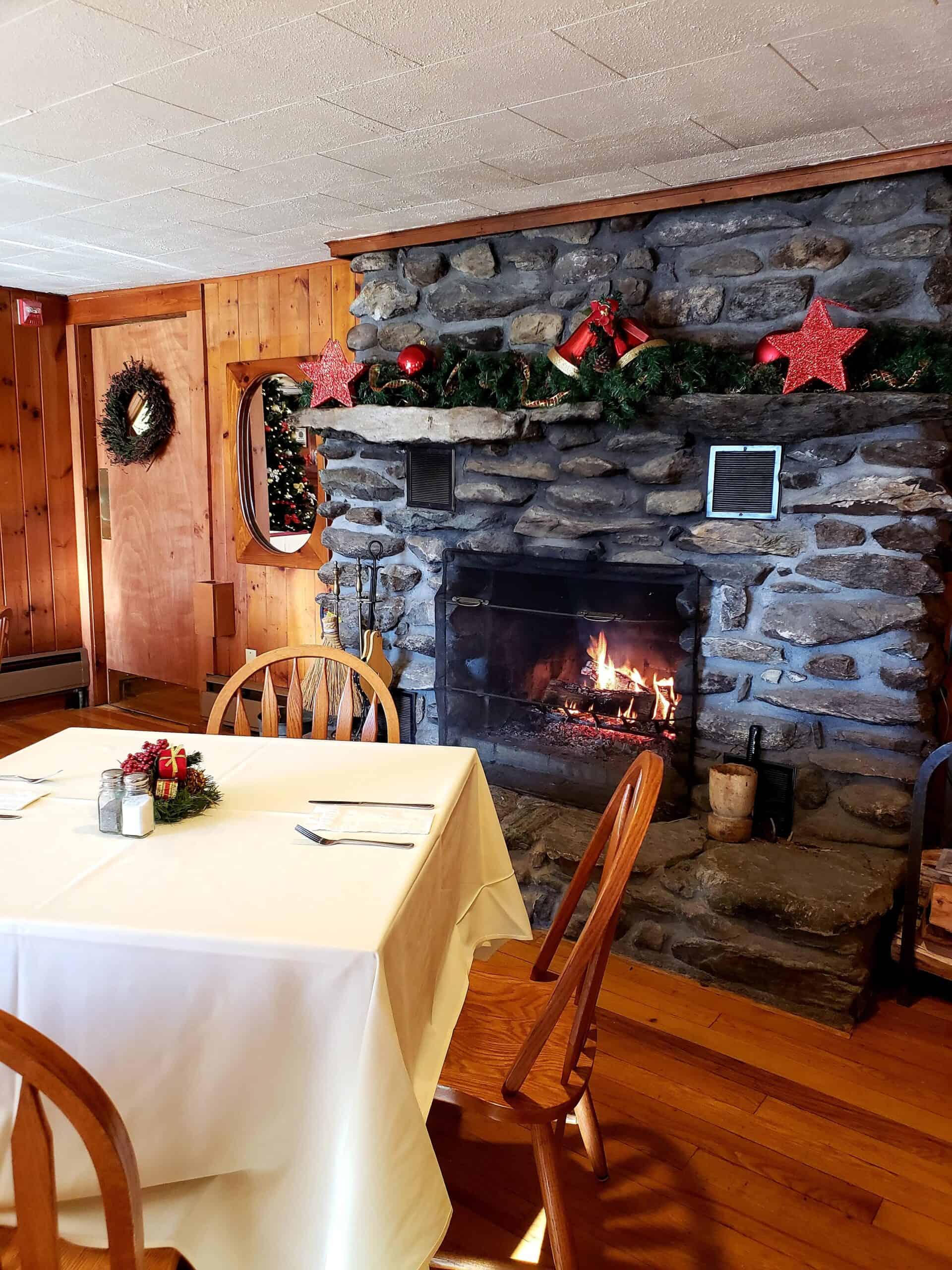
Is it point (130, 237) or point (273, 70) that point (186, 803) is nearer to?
point (273, 70)

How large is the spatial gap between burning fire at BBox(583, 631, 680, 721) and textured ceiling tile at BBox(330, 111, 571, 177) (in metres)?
1.45

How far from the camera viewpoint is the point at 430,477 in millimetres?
3467

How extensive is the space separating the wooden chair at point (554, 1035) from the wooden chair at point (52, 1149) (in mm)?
598

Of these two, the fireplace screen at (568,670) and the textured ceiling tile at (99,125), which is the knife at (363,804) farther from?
the textured ceiling tile at (99,125)

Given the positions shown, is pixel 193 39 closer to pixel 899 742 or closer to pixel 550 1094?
pixel 550 1094

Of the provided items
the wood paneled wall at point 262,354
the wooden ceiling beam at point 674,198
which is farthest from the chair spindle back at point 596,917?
the wood paneled wall at point 262,354

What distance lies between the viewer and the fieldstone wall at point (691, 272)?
8.36 ft

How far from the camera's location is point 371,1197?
1.15 metres

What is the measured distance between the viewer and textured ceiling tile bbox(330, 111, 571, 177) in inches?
91.6

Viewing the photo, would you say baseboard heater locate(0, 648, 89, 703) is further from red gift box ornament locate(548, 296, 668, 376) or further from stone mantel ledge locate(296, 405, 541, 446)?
red gift box ornament locate(548, 296, 668, 376)

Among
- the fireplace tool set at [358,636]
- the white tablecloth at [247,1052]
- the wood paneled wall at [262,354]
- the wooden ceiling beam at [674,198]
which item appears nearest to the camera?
the white tablecloth at [247,1052]

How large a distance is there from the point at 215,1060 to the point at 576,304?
2.55 metres

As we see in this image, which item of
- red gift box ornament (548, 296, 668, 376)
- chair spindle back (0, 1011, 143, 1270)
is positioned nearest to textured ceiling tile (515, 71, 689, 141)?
red gift box ornament (548, 296, 668, 376)

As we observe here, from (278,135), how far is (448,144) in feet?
1.42
